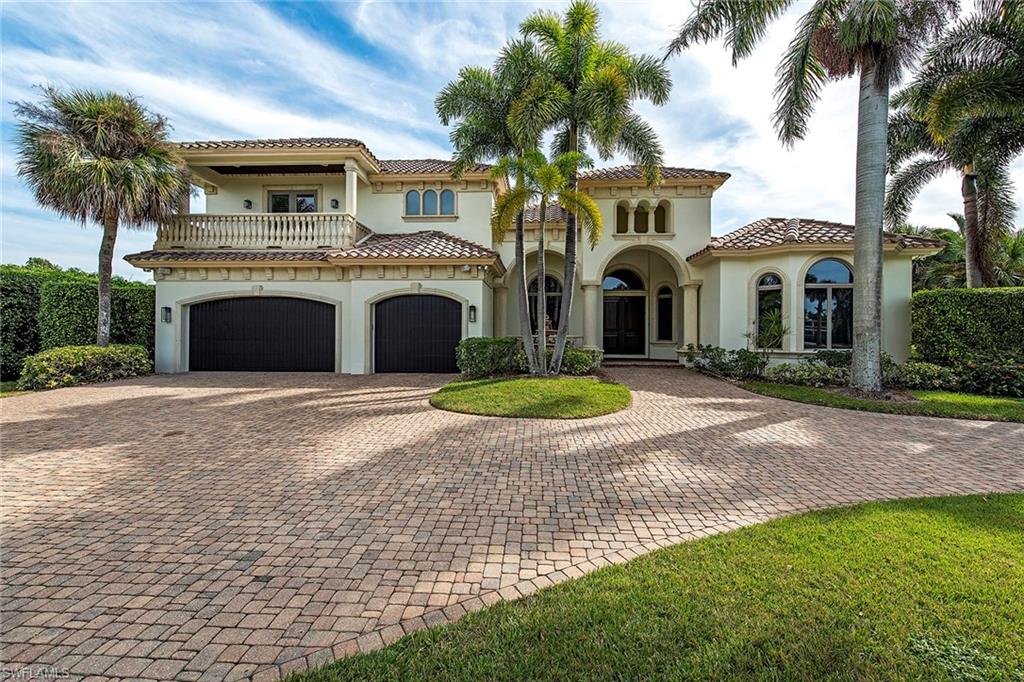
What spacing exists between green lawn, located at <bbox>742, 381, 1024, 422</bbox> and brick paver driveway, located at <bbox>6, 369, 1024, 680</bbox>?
723mm

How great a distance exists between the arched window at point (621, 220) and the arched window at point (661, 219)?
124cm

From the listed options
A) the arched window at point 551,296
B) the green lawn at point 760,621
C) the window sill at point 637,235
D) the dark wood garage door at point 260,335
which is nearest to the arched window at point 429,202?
the dark wood garage door at point 260,335

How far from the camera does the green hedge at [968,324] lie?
1195cm

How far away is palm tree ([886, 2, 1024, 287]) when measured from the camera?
1195 cm

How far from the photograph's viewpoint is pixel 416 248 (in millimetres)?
15102

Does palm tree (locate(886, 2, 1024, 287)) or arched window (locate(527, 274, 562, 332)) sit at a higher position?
palm tree (locate(886, 2, 1024, 287))

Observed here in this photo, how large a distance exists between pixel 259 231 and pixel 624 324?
15271mm

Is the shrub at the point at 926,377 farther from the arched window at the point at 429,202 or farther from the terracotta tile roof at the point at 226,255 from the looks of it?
the terracotta tile roof at the point at 226,255

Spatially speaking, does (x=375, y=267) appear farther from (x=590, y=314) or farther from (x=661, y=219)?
(x=661, y=219)

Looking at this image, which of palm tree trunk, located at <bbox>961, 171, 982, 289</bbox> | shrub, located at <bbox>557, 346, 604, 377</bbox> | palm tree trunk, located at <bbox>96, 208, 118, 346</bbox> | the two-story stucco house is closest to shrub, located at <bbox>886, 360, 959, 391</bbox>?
the two-story stucco house

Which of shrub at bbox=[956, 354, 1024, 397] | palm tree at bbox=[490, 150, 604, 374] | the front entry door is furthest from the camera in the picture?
the front entry door

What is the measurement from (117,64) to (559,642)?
13722 millimetres

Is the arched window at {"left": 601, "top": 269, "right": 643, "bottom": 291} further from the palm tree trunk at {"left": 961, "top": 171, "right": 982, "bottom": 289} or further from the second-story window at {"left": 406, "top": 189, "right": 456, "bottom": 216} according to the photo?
the palm tree trunk at {"left": 961, "top": 171, "right": 982, "bottom": 289}

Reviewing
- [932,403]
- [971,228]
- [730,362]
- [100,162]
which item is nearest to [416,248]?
[100,162]
